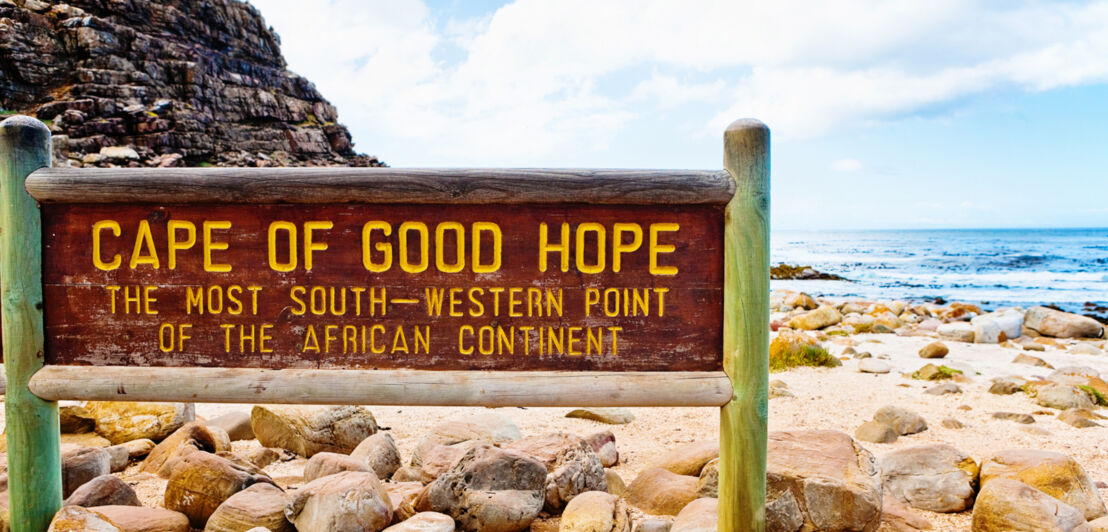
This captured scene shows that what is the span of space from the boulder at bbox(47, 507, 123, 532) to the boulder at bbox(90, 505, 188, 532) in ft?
0.63

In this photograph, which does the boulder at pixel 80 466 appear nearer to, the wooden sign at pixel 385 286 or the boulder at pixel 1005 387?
the wooden sign at pixel 385 286

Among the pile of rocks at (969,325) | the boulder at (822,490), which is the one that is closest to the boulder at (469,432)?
the boulder at (822,490)

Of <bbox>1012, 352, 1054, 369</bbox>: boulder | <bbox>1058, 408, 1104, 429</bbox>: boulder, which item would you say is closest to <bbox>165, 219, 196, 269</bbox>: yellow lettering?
<bbox>1058, 408, 1104, 429</bbox>: boulder

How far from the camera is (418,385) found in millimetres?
2570

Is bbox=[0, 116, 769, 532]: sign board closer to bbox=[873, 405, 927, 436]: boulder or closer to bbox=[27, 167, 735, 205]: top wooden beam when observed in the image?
bbox=[27, 167, 735, 205]: top wooden beam

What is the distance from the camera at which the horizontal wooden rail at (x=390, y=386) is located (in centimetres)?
255

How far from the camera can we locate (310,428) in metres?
4.42

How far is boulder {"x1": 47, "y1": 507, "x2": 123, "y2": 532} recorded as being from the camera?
258 centimetres

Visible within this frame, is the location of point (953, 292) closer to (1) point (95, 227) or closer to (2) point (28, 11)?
(1) point (95, 227)

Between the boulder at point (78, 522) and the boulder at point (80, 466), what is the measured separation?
110cm

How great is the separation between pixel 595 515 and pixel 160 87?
6513 centimetres

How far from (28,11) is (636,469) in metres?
62.0

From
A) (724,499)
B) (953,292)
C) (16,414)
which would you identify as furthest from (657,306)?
(953,292)

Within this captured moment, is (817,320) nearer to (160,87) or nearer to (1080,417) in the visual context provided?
(1080,417)
